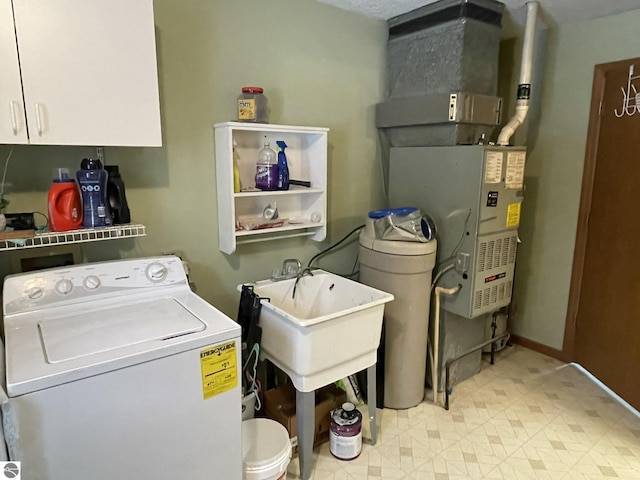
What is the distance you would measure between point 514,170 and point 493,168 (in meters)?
0.21

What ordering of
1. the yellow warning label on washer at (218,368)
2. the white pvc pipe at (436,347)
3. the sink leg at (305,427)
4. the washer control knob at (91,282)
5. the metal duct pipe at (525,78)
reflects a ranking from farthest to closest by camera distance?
the white pvc pipe at (436,347) < the metal duct pipe at (525,78) < the sink leg at (305,427) < the washer control knob at (91,282) < the yellow warning label on washer at (218,368)

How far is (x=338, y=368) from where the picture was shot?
1.93 meters

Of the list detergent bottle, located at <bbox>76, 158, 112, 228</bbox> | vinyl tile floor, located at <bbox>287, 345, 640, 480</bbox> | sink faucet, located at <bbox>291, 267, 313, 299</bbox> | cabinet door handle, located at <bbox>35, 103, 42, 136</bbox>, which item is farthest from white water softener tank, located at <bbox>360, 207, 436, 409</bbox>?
cabinet door handle, located at <bbox>35, 103, 42, 136</bbox>

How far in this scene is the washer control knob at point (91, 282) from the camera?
160cm

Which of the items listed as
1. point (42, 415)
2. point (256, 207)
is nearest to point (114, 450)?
point (42, 415)

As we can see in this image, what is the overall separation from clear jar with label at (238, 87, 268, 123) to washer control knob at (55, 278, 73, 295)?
1053mm

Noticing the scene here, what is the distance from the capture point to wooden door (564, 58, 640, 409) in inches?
96.0

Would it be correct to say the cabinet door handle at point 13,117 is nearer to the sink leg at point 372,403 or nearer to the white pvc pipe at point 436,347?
the sink leg at point 372,403

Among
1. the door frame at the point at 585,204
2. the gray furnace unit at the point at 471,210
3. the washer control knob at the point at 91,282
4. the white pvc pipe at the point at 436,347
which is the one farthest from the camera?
the door frame at the point at 585,204

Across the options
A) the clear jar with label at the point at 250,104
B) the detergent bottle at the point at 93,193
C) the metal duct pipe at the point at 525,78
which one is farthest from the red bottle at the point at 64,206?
the metal duct pipe at the point at 525,78

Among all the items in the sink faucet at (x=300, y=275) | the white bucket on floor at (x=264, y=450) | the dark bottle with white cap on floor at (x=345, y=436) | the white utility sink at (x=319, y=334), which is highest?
the sink faucet at (x=300, y=275)

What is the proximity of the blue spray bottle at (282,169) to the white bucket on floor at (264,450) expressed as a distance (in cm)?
117

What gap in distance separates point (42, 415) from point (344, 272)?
6.30ft

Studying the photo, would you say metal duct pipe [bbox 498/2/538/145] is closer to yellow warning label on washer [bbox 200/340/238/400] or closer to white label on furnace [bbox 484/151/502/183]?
white label on furnace [bbox 484/151/502/183]
